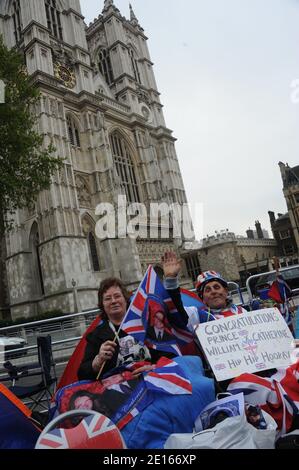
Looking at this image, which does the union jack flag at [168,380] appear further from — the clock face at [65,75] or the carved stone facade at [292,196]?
the carved stone facade at [292,196]

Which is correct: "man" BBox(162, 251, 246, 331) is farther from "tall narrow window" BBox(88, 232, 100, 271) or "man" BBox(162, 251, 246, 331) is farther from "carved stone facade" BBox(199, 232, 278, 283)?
"carved stone facade" BBox(199, 232, 278, 283)

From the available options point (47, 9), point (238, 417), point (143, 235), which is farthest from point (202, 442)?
point (47, 9)

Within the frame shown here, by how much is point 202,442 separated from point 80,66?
32.6 m

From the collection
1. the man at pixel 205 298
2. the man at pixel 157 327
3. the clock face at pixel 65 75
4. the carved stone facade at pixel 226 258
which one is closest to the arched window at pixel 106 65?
the clock face at pixel 65 75

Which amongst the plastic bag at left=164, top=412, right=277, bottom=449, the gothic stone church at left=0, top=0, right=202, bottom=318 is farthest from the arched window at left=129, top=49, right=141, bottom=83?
the plastic bag at left=164, top=412, right=277, bottom=449

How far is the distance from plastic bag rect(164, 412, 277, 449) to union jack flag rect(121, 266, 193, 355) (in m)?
0.99

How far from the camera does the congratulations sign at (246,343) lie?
8.73 feet

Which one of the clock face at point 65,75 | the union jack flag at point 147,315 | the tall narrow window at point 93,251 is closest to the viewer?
the union jack flag at point 147,315

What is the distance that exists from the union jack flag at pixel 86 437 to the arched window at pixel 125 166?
1173 inches

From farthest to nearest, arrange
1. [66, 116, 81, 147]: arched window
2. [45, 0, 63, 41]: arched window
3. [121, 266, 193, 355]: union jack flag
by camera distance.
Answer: [45, 0, 63, 41]: arched window → [66, 116, 81, 147]: arched window → [121, 266, 193, 355]: union jack flag

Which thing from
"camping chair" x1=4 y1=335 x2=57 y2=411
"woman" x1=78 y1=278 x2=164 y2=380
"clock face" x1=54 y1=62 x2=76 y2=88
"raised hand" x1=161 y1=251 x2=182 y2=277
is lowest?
"camping chair" x1=4 y1=335 x2=57 y2=411

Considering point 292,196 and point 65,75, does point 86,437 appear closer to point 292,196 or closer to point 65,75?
point 65,75

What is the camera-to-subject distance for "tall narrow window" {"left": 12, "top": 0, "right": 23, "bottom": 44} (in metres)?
30.5

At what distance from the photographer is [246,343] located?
9.17 ft
